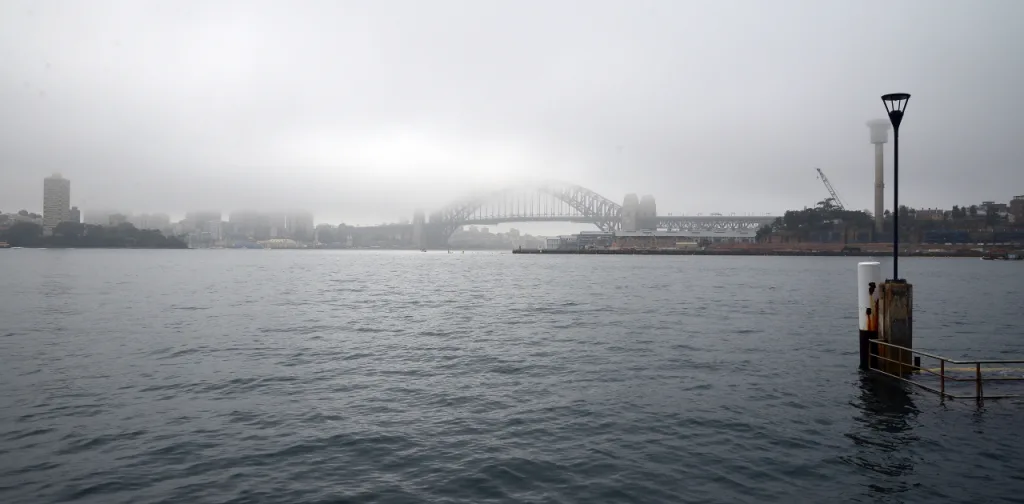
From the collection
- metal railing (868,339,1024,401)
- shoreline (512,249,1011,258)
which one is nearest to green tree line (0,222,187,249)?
→ shoreline (512,249,1011,258)

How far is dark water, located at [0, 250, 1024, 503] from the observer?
7215 millimetres

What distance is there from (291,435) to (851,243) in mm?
148122

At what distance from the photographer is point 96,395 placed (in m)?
11.5

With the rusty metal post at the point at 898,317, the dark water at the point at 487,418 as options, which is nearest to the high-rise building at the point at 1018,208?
the dark water at the point at 487,418

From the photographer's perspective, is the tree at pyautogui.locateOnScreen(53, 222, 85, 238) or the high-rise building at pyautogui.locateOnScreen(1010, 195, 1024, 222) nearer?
the high-rise building at pyautogui.locateOnScreen(1010, 195, 1024, 222)

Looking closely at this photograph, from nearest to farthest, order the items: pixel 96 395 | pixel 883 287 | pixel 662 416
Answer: pixel 662 416, pixel 96 395, pixel 883 287

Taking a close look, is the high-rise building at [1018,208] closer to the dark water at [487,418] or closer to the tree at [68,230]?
the dark water at [487,418]

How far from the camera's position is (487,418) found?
995 cm

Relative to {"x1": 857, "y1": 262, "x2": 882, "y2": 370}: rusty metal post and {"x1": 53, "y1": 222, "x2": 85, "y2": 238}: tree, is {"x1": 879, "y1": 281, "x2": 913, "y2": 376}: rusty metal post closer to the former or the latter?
{"x1": 857, "y1": 262, "x2": 882, "y2": 370}: rusty metal post

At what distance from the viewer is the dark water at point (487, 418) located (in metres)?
7.21

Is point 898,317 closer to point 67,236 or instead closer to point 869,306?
point 869,306

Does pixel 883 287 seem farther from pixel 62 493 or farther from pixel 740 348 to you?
pixel 62 493

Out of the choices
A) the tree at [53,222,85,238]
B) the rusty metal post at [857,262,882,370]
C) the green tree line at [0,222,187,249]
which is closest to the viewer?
the rusty metal post at [857,262,882,370]

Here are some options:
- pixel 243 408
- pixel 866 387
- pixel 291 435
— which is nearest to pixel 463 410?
pixel 291 435
